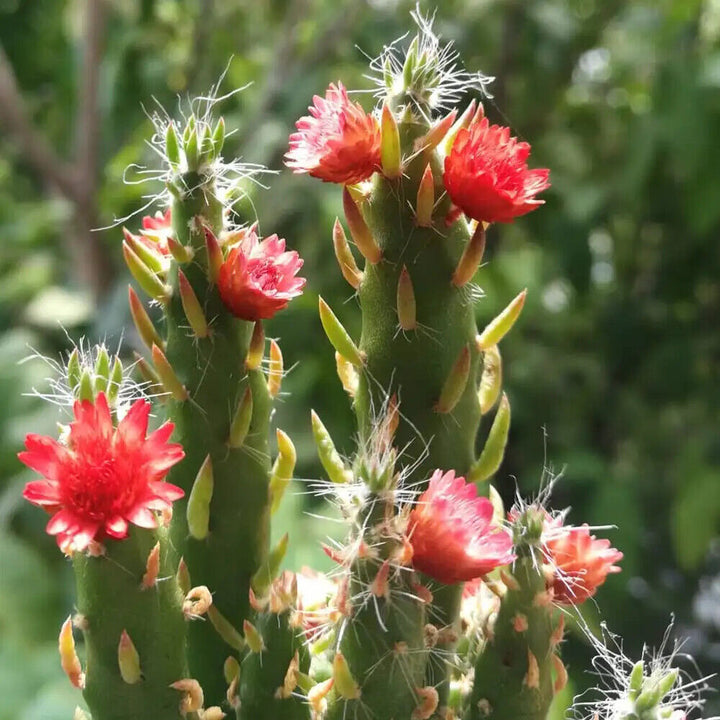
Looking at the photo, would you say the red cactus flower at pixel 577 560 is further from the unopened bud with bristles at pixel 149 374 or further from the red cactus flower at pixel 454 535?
the unopened bud with bristles at pixel 149 374

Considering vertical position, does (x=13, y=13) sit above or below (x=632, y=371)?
above

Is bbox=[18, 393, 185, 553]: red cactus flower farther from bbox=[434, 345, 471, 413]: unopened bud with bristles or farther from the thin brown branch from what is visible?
the thin brown branch

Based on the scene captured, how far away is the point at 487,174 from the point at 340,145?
0.06 metres

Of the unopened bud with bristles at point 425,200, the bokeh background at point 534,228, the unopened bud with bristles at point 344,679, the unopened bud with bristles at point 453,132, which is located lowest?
the bokeh background at point 534,228

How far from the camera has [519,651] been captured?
1.21ft

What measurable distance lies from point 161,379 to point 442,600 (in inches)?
5.9

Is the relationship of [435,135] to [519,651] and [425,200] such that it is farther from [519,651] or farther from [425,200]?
[519,651]

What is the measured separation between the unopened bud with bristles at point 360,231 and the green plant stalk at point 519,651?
0.43 ft

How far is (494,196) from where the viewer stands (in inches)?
14.2

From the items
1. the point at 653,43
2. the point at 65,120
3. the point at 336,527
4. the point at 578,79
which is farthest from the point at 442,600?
the point at 65,120

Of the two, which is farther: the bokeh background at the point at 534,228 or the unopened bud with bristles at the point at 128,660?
the bokeh background at the point at 534,228

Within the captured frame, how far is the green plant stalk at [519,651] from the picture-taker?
37 cm

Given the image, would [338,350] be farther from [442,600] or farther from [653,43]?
[653,43]

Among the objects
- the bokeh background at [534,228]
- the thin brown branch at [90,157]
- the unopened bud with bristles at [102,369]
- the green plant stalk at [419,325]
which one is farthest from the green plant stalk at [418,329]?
the thin brown branch at [90,157]
